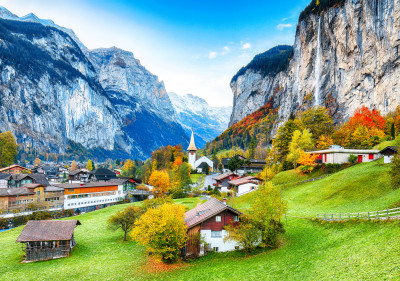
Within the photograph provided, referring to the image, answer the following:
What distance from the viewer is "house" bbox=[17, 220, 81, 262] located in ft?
103

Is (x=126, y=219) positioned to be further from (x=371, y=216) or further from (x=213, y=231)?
(x=371, y=216)

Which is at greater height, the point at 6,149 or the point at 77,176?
the point at 6,149

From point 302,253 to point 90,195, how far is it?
226ft

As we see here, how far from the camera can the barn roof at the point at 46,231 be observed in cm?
3149

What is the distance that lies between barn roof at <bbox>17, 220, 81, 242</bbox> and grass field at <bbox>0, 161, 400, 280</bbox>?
2.85 m

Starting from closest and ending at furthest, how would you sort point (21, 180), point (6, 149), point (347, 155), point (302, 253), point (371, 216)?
1. point (302, 253)
2. point (371, 216)
3. point (347, 155)
4. point (21, 180)
5. point (6, 149)

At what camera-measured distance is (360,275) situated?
1530 centimetres

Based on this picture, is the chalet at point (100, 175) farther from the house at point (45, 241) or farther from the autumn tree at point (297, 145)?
the autumn tree at point (297, 145)

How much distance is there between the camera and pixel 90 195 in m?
75.6

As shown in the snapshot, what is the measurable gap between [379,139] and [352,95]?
4225 cm

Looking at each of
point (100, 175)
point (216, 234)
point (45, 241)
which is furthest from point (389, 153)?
point (100, 175)

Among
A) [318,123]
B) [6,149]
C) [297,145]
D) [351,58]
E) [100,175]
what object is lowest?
[100,175]

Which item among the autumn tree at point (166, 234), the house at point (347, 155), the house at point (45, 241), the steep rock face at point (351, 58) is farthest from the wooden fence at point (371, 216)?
the steep rock face at point (351, 58)

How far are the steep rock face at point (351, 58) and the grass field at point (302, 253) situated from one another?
58.1 metres
